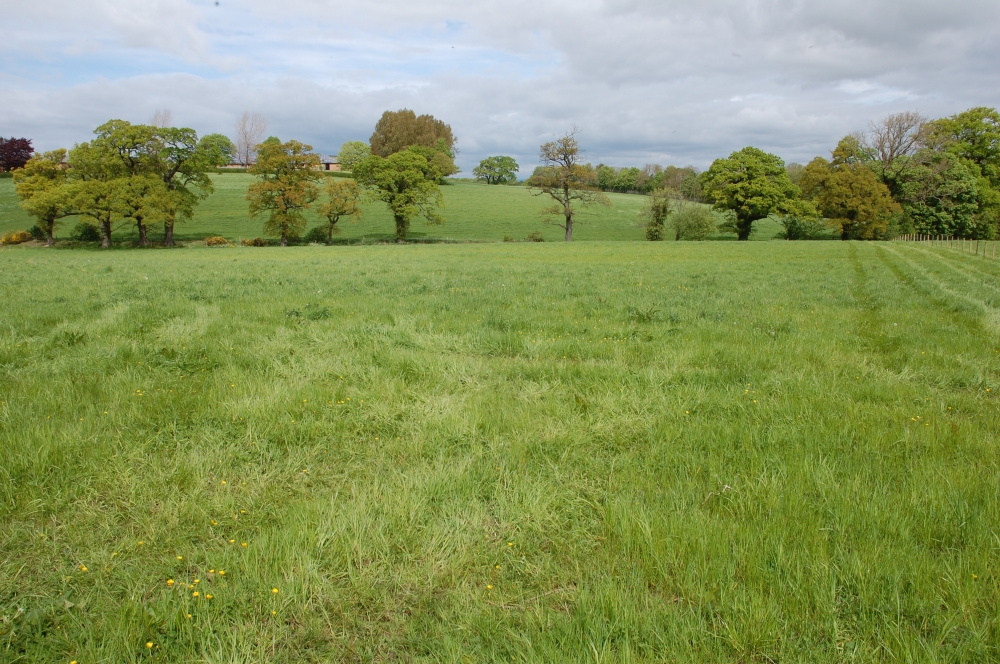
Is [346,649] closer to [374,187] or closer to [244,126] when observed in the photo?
[374,187]

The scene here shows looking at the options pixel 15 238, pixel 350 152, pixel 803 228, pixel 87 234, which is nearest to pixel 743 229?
pixel 803 228

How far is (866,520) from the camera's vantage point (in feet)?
10.4

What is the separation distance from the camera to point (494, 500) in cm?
358

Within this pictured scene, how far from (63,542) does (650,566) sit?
3.45m

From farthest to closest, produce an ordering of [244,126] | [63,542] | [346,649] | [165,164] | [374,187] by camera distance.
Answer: [244,126] < [374,187] < [165,164] < [63,542] < [346,649]

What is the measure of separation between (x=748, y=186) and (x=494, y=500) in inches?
2608

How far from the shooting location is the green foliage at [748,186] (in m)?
60.0

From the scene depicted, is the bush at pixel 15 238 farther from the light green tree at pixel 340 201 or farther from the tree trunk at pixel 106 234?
the light green tree at pixel 340 201

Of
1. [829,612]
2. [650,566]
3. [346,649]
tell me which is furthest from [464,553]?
[829,612]

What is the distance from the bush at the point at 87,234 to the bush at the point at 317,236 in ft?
67.0

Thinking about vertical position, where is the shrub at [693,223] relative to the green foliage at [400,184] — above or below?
below

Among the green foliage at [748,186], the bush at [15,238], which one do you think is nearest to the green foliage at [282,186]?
the bush at [15,238]

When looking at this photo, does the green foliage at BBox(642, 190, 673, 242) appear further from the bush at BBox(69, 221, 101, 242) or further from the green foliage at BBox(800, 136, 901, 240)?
the bush at BBox(69, 221, 101, 242)

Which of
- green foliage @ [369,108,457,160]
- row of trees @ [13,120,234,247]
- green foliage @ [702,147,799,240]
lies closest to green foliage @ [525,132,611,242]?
green foliage @ [702,147,799,240]
